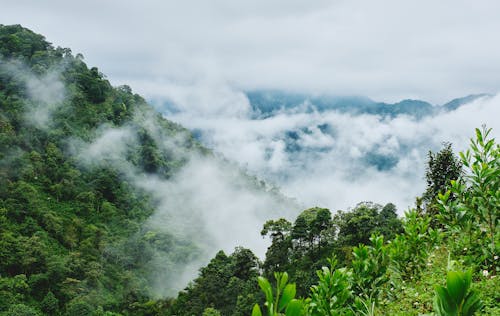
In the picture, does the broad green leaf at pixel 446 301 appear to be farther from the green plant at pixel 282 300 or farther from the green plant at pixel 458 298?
the green plant at pixel 282 300

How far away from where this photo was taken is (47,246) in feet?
113

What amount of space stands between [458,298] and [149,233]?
43.9 meters

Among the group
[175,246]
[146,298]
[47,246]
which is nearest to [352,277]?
[146,298]

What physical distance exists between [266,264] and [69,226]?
21.1 meters

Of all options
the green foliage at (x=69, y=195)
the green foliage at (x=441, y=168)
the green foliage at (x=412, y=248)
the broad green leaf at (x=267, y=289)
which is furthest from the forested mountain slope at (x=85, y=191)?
the broad green leaf at (x=267, y=289)

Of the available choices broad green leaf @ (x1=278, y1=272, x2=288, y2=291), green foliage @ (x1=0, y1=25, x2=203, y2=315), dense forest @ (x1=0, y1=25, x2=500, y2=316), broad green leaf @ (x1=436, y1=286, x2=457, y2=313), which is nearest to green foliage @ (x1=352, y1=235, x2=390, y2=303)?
dense forest @ (x1=0, y1=25, x2=500, y2=316)

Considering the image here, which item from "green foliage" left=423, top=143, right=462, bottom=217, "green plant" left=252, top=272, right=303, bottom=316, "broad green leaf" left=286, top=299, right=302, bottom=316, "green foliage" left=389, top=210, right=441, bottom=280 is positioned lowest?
"broad green leaf" left=286, top=299, right=302, bottom=316

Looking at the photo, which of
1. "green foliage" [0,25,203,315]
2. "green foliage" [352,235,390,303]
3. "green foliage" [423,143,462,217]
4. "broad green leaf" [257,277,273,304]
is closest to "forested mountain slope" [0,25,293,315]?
"green foliage" [0,25,203,315]

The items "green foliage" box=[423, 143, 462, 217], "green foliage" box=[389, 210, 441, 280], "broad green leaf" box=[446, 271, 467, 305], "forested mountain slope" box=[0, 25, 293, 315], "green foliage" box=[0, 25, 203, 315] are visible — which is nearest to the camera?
"broad green leaf" box=[446, 271, 467, 305]

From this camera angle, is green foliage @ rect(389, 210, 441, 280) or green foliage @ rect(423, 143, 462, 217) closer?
green foliage @ rect(389, 210, 441, 280)

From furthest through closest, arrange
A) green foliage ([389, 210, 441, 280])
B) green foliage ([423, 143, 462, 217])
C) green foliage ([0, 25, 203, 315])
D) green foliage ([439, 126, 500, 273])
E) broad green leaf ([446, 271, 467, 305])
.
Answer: green foliage ([0, 25, 203, 315])
green foliage ([423, 143, 462, 217])
green foliage ([389, 210, 441, 280])
green foliage ([439, 126, 500, 273])
broad green leaf ([446, 271, 467, 305])

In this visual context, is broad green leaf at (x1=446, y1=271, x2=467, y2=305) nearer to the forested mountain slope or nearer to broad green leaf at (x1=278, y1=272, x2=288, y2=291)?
broad green leaf at (x1=278, y1=272, x2=288, y2=291)

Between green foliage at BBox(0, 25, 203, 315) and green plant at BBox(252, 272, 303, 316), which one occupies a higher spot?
green foliage at BBox(0, 25, 203, 315)

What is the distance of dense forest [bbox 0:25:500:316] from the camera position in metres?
3.08
